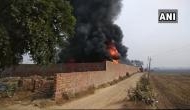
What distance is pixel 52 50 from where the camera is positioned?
28.5 metres

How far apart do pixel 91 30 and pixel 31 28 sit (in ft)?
117

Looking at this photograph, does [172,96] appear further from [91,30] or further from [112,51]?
[112,51]

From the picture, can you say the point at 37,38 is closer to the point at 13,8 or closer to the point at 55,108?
the point at 13,8

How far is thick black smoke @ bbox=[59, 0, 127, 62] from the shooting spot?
59.3 meters

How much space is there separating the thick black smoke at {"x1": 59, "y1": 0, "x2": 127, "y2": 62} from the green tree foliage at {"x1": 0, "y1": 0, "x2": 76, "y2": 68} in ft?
100

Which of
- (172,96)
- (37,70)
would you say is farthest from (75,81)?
(37,70)

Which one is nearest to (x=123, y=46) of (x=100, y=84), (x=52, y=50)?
(x=100, y=84)

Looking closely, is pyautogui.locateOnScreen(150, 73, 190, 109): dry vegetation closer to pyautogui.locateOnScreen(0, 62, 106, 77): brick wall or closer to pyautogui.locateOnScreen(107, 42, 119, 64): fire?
pyautogui.locateOnScreen(107, 42, 119, 64): fire

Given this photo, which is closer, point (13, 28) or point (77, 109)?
point (77, 109)

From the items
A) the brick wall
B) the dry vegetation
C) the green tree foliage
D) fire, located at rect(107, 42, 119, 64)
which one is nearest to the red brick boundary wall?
the green tree foliage

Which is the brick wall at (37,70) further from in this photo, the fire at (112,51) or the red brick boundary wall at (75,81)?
the fire at (112,51)

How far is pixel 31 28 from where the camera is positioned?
25.3 meters

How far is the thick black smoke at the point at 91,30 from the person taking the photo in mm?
59344

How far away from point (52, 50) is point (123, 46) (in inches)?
1786
